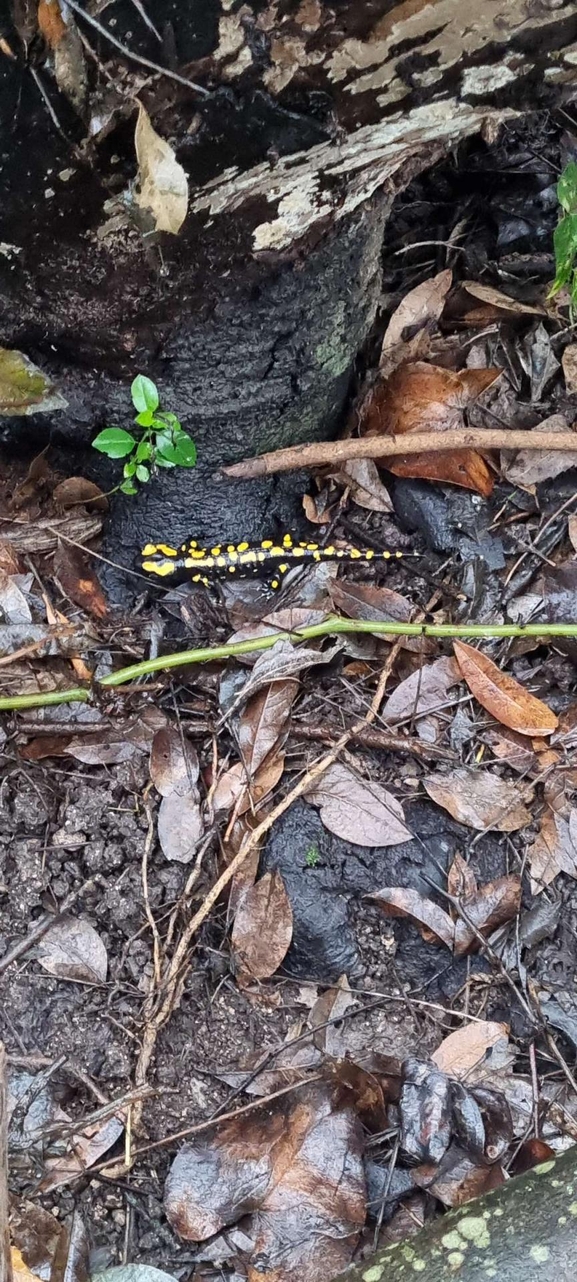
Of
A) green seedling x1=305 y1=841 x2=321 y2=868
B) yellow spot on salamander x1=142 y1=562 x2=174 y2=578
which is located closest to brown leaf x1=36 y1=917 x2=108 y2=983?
green seedling x1=305 y1=841 x2=321 y2=868

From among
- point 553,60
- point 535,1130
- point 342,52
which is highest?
point 342,52

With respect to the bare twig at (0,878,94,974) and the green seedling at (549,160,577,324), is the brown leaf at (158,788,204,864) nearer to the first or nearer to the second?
the bare twig at (0,878,94,974)

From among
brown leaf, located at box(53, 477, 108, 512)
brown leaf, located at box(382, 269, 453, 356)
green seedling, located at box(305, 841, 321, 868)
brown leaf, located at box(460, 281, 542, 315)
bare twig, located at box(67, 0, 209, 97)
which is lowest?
green seedling, located at box(305, 841, 321, 868)

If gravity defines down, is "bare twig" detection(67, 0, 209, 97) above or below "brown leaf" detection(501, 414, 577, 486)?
above

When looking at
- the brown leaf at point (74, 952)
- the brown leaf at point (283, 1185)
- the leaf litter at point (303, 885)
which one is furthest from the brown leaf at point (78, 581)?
the brown leaf at point (283, 1185)

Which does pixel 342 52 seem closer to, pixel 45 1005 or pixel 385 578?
pixel 385 578

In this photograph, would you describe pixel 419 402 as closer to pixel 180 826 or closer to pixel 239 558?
Answer: pixel 239 558

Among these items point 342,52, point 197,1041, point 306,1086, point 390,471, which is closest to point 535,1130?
point 306,1086
